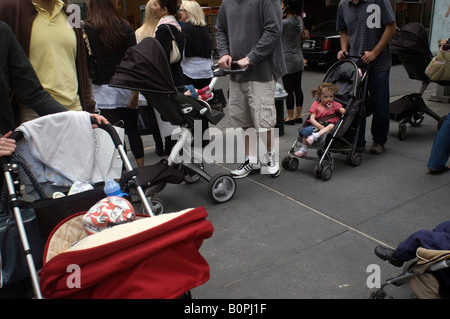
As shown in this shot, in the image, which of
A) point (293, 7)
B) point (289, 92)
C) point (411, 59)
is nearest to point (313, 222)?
point (411, 59)

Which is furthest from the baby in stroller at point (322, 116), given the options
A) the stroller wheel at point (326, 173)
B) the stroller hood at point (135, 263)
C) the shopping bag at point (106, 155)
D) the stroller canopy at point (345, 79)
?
the stroller hood at point (135, 263)

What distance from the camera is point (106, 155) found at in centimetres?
290

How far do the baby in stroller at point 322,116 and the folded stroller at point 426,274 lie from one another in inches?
91.9

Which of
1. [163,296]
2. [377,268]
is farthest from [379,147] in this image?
[163,296]

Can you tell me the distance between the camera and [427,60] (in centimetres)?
574

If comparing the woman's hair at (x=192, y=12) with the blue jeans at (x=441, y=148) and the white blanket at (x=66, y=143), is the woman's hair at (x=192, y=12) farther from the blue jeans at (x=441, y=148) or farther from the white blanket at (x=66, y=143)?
the blue jeans at (x=441, y=148)

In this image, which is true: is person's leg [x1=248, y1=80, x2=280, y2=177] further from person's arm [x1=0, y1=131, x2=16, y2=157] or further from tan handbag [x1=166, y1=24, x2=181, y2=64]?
person's arm [x1=0, y1=131, x2=16, y2=157]

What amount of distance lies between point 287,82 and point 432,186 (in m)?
3.08

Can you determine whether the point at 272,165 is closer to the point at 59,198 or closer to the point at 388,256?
the point at 388,256

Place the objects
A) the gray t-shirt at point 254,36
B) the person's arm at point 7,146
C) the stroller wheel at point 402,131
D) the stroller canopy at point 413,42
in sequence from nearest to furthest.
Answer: the person's arm at point 7,146 < the gray t-shirt at point 254,36 < the stroller canopy at point 413,42 < the stroller wheel at point 402,131

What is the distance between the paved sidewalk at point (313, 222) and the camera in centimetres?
291

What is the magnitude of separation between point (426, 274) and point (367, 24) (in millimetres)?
3435

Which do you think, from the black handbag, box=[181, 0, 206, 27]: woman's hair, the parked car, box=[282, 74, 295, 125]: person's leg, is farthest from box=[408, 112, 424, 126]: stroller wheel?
the parked car

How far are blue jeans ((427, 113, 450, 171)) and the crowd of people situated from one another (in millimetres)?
11
